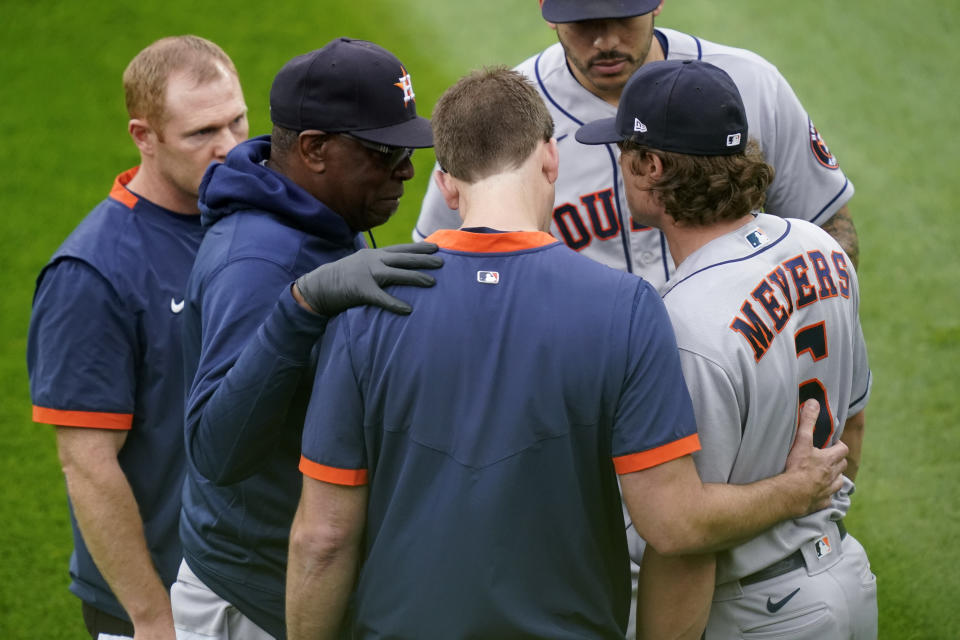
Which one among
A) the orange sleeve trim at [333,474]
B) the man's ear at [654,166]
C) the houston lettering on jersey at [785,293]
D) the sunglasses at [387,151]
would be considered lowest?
the orange sleeve trim at [333,474]

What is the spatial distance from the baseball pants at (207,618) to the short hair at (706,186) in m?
1.28

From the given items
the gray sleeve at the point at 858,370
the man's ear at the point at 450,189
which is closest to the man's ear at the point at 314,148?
the man's ear at the point at 450,189

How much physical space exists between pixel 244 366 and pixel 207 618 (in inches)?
28.1

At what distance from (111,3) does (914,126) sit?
5.58 meters

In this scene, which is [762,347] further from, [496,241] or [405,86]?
[405,86]

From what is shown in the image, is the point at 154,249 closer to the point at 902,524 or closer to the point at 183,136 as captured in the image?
the point at 183,136

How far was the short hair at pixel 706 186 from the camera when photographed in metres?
2.32

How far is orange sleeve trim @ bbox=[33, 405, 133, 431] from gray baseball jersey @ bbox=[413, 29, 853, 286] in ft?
4.07

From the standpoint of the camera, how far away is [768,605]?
7.67 feet

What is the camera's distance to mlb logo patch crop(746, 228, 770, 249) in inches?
91.4

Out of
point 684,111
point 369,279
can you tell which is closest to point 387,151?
point 369,279

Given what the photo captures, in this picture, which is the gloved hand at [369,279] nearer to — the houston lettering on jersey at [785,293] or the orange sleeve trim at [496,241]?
the orange sleeve trim at [496,241]

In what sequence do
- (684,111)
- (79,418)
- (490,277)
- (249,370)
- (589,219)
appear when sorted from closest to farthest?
(490,277)
(249,370)
(684,111)
(79,418)
(589,219)

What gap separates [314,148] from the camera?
7.95 feet
